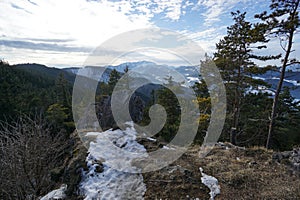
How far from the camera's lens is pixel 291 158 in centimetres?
812

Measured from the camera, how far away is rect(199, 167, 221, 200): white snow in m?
6.31

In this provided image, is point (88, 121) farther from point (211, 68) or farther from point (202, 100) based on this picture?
point (211, 68)

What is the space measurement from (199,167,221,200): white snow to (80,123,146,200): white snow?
207cm

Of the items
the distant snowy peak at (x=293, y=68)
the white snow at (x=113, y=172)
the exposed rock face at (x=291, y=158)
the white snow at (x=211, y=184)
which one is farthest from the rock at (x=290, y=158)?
the white snow at (x=113, y=172)

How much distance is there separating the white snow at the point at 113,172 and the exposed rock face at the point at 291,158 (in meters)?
5.65

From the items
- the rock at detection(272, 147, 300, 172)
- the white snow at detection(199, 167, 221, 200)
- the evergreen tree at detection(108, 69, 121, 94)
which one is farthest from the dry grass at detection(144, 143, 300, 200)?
the evergreen tree at detection(108, 69, 121, 94)

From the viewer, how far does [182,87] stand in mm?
23500

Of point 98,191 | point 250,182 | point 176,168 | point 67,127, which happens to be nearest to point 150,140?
point 176,168

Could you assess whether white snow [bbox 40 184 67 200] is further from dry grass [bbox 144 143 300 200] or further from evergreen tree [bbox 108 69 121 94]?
evergreen tree [bbox 108 69 121 94]

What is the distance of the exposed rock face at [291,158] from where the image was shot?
299 inches

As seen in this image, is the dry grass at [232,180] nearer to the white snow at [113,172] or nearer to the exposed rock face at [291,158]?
the exposed rock face at [291,158]

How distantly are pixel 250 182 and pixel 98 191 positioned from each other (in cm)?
505

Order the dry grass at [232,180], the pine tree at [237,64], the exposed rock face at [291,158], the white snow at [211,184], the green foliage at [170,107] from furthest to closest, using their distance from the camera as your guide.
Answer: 1. the green foliage at [170,107]
2. the pine tree at [237,64]
3. the exposed rock face at [291,158]
4. the white snow at [211,184]
5. the dry grass at [232,180]

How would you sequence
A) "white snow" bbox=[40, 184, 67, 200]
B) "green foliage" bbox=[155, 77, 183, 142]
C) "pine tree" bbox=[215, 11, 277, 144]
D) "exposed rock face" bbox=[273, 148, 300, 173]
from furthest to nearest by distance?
1. "green foliage" bbox=[155, 77, 183, 142]
2. "pine tree" bbox=[215, 11, 277, 144]
3. "exposed rock face" bbox=[273, 148, 300, 173]
4. "white snow" bbox=[40, 184, 67, 200]
